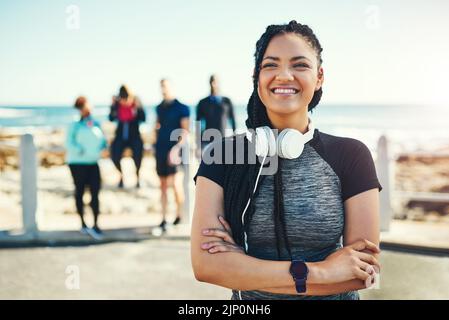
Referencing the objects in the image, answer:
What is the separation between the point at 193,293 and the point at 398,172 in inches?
453

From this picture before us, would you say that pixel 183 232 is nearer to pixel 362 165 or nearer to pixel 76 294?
pixel 76 294

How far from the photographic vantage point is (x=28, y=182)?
555cm

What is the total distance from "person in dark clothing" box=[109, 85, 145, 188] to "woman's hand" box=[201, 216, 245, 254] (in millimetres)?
5365

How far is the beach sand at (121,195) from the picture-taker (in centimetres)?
607

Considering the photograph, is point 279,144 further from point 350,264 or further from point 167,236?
point 167,236

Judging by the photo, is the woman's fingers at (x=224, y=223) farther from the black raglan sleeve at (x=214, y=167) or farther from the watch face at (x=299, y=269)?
the watch face at (x=299, y=269)

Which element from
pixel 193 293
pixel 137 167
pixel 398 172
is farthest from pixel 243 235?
pixel 398 172

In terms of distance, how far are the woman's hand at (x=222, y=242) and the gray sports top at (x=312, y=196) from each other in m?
0.06

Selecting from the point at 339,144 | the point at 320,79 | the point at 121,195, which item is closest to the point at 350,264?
the point at 339,144

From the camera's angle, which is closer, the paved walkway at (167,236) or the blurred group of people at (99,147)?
the paved walkway at (167,236)

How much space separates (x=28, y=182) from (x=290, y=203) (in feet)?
15.7

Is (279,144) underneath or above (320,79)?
underneath

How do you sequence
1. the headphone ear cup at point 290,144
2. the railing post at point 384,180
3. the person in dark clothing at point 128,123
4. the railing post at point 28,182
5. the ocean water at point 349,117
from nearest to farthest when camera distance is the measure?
the headphone ear cup at point 290,144 → the railing post at point 384,180 → the railing post at point 28,182 → the person in dark clothing at point 128,123 → the ocean water at point 349,117

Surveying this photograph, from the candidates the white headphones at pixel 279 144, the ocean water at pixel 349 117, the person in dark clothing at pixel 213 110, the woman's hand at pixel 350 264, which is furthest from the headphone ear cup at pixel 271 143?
the ocean water at pixel 349 117
